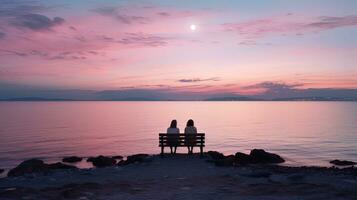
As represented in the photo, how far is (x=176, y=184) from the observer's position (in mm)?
17250

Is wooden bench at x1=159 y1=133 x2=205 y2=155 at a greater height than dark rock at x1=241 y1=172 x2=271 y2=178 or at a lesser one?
greater

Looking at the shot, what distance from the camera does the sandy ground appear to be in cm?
1525

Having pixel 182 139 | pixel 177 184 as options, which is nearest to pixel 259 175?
pixel 177 184

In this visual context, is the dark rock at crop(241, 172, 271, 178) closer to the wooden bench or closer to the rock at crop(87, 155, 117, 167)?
the wooden bench

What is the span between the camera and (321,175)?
19.4 metres

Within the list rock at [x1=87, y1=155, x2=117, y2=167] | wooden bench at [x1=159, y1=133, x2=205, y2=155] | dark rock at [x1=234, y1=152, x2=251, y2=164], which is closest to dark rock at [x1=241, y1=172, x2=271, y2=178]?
wooden bench at [x1=159, y1=133, x2=205, y2=155]

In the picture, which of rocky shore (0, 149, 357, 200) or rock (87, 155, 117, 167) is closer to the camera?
rocky shore (0, 149, 357, 200)

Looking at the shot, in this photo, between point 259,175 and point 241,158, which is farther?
point 241,158

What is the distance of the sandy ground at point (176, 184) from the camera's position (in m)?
15.2

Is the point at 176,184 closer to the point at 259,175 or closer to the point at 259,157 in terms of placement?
the point at 259,175

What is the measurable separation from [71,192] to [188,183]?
4.76 m

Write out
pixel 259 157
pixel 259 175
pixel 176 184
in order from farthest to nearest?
pixel 259 157, pixel 259 175, pixel 176 184

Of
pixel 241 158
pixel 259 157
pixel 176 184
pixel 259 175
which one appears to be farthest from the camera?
pixel 259 157

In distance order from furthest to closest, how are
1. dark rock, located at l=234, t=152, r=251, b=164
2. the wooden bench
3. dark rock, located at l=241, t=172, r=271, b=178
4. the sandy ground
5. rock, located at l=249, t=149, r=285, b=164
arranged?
rock, located at l=249, t=149, r=285, b=164
dark rock, located at l=234, t=152, r=251, b=164
the wooden bench
dark rock, located at l=241, t=172, r=271, b=178
the sandy ground
